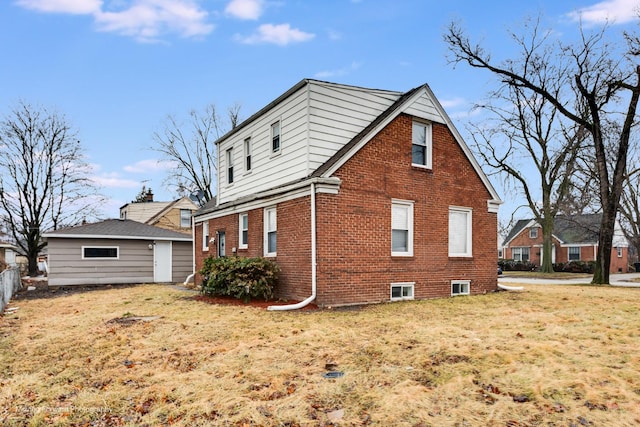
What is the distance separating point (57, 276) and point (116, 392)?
1930 centimetres

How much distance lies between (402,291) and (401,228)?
6.00ft

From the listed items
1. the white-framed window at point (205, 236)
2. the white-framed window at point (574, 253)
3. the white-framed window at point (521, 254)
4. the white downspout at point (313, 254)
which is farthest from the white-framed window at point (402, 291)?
the white-framed window at point (521, 254)

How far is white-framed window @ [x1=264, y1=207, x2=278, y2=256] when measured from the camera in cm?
1311

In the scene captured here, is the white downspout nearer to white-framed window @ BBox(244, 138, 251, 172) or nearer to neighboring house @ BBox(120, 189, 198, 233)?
white-framed window @ BBox(244, 138, 251, 172)

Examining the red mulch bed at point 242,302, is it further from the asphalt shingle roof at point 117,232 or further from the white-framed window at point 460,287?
the asphalt shingle roof at point 117,232

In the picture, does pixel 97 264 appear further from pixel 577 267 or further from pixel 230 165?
pixel 577 267

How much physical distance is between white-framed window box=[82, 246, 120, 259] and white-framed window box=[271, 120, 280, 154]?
13.0 metres

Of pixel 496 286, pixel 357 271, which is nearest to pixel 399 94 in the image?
pixel 357 271

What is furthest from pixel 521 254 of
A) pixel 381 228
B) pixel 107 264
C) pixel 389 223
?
pixel 107 264

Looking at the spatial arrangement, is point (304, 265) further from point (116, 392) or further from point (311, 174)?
point (116, 392)

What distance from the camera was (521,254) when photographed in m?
49.5

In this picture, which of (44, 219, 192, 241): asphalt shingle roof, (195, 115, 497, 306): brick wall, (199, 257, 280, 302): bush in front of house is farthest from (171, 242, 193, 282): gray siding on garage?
(199, 257, 280, 302): bush in front of house

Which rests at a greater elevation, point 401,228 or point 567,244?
point 401,228

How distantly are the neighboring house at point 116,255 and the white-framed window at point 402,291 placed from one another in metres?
14.5
